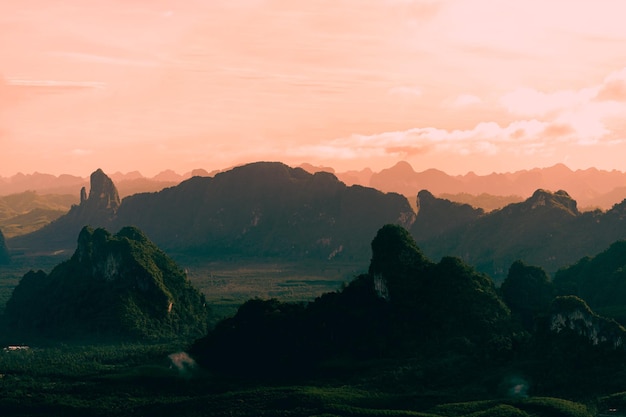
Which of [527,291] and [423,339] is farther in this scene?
[527,291]

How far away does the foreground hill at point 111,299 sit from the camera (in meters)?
171

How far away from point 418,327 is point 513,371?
18308 mm

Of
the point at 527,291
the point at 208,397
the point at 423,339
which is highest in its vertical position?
the point at 527,291

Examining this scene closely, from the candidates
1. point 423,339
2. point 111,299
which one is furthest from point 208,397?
point 111,299

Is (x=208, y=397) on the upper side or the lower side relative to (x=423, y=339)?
lower

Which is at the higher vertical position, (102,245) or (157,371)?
(102,245)

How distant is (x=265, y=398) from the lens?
113 meters

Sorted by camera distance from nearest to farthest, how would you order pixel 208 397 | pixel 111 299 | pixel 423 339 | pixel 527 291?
pixel 208 397, pixel 423 339, pixel 527 291, pixel 111 299

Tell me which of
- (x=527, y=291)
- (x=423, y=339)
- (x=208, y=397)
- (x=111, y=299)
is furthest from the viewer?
(x=111, y=299)

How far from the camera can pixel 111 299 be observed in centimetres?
17488

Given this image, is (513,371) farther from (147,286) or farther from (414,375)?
(147,286)

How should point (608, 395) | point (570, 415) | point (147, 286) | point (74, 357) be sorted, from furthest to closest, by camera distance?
point (147, 286), point (74, 357), point (608, 395), point (570, 415)

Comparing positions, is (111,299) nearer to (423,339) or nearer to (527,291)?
(423,339)

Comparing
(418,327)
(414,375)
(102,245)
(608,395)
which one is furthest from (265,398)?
(102,245)
